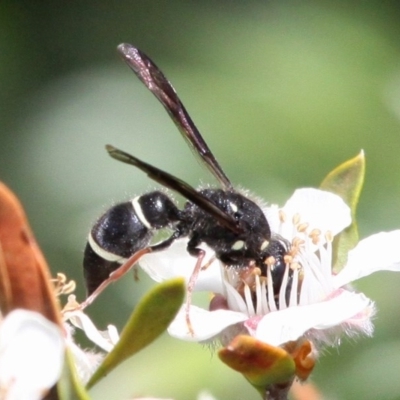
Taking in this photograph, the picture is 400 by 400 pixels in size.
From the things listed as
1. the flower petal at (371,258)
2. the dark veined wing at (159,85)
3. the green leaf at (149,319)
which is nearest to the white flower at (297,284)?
the flower petal at (371,258)

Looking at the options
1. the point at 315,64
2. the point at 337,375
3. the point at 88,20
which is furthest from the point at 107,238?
the point at 88,20

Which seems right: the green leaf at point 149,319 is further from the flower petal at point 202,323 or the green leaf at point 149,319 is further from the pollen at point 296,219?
the pollen at point 296,219

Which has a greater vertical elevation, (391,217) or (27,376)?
(27,376)

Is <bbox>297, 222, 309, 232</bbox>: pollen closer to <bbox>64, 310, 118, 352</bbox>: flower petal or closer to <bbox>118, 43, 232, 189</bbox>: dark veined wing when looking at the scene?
<bbox>118, 43, 232, 189</bbox>: dark veined wing

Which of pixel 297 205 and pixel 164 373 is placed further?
pixel 164 373

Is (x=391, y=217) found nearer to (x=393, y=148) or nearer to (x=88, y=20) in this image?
(x=393, y=148)

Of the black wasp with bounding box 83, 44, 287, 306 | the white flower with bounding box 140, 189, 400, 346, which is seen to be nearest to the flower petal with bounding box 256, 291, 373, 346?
the white flower with bounding box 140, 189, 400, 346
